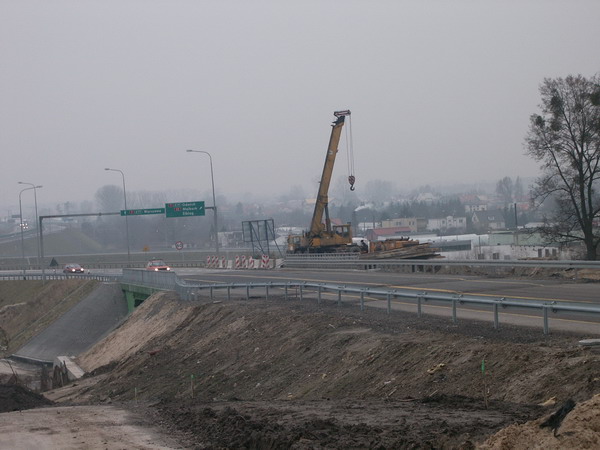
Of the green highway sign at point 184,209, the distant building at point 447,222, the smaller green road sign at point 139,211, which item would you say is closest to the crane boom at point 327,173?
the green highway sign at point 184,209

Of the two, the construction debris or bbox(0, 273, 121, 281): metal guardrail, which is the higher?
the construction debris

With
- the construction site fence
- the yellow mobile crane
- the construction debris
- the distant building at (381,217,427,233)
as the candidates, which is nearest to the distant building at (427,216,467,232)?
the distant building at (381,217,427,233)

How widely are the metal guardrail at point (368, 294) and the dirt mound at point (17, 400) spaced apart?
920cm

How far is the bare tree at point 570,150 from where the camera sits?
40.7 meters

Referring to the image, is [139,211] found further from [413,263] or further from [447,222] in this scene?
[447,222]

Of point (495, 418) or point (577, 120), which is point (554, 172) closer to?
point (577, 120)

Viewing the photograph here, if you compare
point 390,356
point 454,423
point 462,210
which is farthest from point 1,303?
point 462,210

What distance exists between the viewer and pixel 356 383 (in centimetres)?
1520

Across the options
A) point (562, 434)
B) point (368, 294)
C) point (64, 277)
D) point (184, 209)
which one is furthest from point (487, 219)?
point (562, 434)

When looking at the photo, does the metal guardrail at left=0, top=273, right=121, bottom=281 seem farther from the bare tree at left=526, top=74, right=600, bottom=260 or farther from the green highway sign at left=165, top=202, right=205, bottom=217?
the bare tree at left=526, top=74, right=600, bottom=260

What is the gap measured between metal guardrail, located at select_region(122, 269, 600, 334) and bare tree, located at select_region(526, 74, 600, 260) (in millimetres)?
15312

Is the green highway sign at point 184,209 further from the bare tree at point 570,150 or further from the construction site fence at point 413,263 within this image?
the bare tree at point 570,150

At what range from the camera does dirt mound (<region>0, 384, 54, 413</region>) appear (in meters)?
18.1

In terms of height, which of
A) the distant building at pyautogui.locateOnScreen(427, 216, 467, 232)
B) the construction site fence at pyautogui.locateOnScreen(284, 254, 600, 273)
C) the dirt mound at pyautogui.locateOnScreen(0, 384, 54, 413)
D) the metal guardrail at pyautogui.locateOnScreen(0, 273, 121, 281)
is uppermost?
the distant building at pyautogui.locateOnScreen(427, 216, 467, 232)
